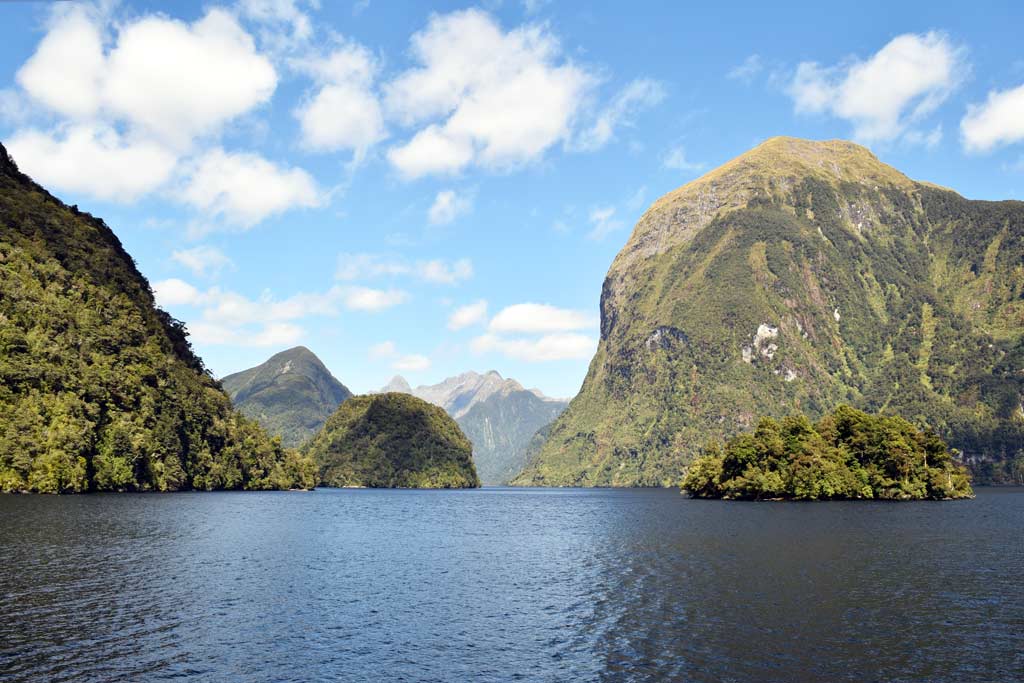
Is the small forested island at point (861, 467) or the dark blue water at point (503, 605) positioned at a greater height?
the small forested island at point (861, 467)

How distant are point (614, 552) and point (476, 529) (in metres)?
41.8

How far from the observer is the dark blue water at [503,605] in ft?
127

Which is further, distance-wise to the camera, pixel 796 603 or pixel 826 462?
pixel 826 462

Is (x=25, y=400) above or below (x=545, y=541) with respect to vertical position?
above

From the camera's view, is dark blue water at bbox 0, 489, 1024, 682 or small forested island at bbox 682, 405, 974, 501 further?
small forested island at bbox 682, 405, 974, 501

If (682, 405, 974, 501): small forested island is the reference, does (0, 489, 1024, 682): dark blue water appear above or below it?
below

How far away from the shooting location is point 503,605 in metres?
55.6

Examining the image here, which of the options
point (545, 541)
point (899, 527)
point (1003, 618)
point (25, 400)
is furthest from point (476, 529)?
point (25, 400)

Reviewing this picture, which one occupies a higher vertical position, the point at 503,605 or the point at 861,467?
the point at 861,467

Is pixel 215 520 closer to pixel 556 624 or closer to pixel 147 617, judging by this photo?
pixel 147 617

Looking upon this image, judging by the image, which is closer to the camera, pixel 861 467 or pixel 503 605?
pixel 503 605

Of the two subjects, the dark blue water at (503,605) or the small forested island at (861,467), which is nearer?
the dark blue water at (503,605)

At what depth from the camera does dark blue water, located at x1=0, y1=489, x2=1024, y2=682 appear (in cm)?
3878

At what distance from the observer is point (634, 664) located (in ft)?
129
